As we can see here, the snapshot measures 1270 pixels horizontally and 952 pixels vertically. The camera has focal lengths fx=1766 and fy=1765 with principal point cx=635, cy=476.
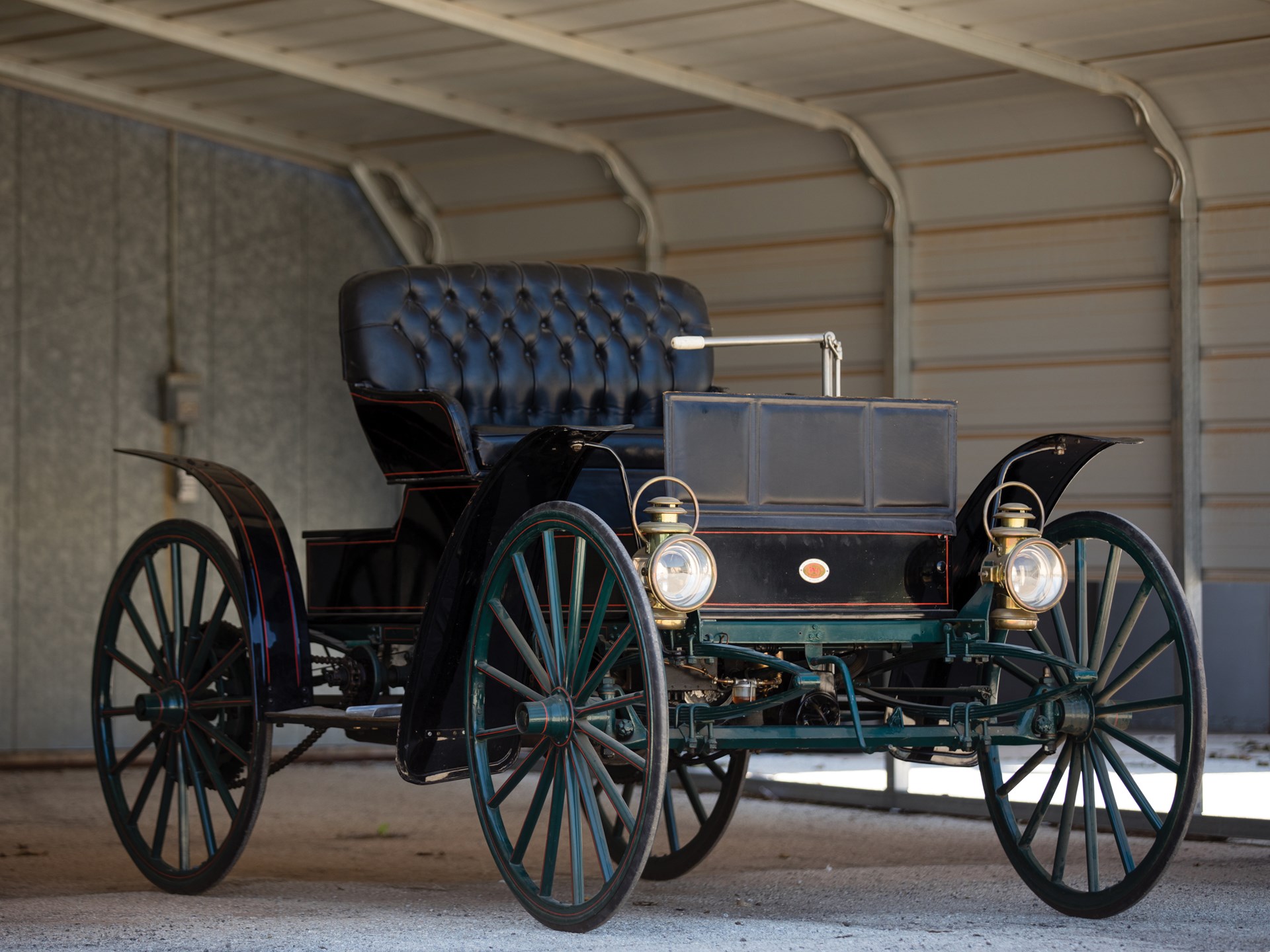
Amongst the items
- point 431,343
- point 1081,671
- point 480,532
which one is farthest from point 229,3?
point 1081,671

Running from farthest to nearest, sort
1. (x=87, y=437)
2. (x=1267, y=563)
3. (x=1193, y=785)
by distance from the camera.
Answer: (x=87, y=437) < (x=1267, y=563) < (x=1193, y=785)

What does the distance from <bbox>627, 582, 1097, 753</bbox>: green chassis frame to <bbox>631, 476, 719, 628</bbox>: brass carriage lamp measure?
0.35 feet

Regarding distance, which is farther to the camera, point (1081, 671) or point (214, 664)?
point (214, 664)

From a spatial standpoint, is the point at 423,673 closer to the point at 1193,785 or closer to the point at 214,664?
the point at 214,664

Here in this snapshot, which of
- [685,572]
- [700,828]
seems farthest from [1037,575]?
[700,828]

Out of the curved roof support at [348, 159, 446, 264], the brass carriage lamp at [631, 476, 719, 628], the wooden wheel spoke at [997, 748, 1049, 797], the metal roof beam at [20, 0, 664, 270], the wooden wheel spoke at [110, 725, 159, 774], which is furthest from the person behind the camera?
the curved roof support at [348, 159, 446, 264]

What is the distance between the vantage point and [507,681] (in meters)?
3.74

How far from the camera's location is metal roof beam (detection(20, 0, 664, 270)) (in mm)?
6434

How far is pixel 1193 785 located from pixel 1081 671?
322 mm

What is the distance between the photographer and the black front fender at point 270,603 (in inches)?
178

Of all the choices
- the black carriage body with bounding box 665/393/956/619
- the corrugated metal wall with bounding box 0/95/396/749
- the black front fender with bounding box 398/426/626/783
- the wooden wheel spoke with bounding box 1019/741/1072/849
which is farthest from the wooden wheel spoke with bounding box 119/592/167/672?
the corrugated metal wall with bounding box 0/95/396/749

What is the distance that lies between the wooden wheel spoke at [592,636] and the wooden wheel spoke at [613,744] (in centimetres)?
8

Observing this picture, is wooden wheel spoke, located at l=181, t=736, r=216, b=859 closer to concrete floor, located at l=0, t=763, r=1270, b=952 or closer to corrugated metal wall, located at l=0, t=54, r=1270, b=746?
concrete floor, located at l=0, t=763, r=1270, b=952

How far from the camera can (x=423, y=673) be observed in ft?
13.3
